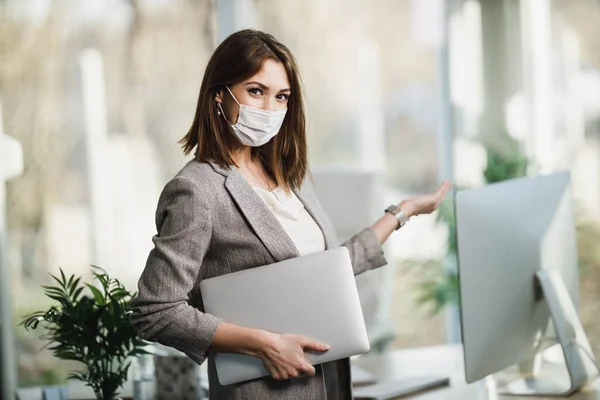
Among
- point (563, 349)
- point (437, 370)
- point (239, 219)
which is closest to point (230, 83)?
point (239, 219)

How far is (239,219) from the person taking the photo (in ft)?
5.64

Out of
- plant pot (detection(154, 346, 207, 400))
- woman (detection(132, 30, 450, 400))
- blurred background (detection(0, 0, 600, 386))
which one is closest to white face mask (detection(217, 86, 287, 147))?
woman (detection(132, 30, 450, 400))

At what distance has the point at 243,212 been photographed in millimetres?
1714

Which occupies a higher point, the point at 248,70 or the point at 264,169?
the point at 248,70

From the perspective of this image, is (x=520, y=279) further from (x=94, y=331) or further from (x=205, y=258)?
(x=94, y=331)

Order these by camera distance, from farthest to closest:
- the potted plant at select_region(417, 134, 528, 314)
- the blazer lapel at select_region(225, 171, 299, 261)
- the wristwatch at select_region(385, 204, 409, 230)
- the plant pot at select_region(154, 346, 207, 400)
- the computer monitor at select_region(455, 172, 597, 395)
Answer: the potted plant at select_region(417, 134, 528, 314) → the plant pot at select_region(154, 346, 207, 400) → the wristwatch at select_region(385, 204, 409, 230) → the computer monitor at select_region(455, 172, 597, 395) → the blazer lapel at select_region(225, 171, 299, 261)

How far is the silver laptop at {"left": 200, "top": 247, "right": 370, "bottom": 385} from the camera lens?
1688 mm

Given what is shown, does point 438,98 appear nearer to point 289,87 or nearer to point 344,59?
point 344,59

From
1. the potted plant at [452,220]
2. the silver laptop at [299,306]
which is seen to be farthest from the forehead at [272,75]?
the potted plant at [452,220]

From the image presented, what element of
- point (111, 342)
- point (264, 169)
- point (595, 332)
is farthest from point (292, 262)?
point (595, 332)

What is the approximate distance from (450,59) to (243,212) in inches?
160

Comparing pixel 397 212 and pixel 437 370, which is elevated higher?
pixel 397 212

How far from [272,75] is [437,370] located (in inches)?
45.7

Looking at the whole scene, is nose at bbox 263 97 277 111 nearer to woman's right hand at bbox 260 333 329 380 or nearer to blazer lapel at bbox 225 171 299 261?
blazer lapel at bbox 225 171 299 261
